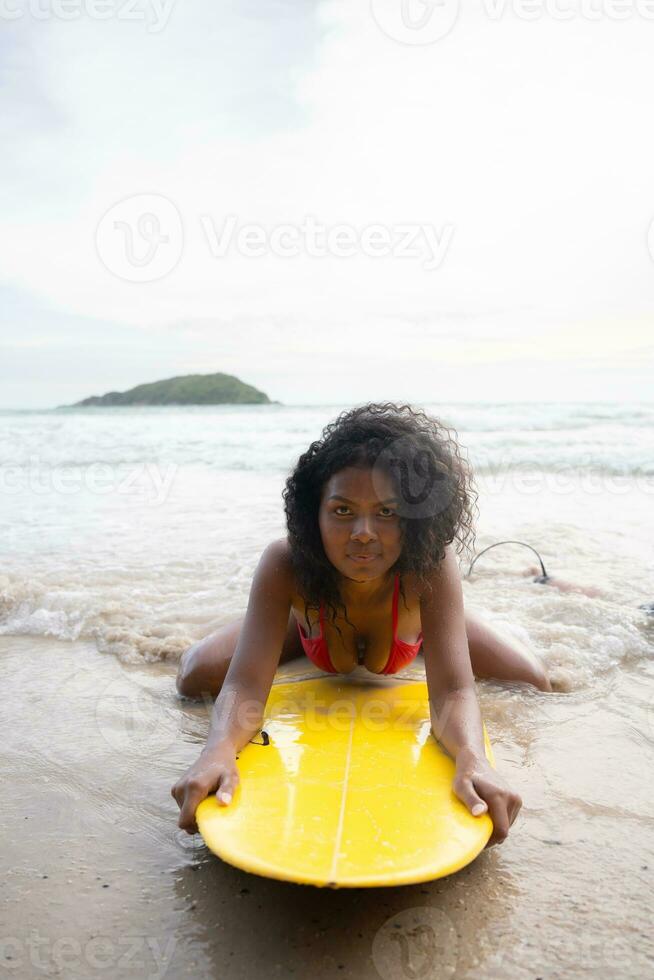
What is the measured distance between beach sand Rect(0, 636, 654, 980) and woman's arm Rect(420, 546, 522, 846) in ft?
0.54

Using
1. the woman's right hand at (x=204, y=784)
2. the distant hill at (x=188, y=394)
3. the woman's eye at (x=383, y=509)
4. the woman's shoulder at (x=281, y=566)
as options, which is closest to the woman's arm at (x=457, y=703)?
the woman's eye at (x=383, y=509)

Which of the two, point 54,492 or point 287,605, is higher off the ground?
point 287,605

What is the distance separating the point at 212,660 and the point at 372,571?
3.58ft

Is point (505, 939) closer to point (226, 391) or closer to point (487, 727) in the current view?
point (487, 727)

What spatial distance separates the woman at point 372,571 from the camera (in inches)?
92.9

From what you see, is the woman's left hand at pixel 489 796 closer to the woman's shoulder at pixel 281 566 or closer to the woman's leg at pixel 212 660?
the woman's shoulder at pixel 281 566

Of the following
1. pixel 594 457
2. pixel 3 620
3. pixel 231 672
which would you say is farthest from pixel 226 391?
pixel 231 672

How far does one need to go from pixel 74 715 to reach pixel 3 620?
1.43 meters

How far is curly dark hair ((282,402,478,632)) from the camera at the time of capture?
246 centimetres

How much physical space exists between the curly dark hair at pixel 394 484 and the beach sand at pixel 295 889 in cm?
73

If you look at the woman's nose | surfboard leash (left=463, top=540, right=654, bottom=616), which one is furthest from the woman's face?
surfboard leash (left=463, top=540, right=654, bottom=616)

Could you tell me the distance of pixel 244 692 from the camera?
2389 millimetres

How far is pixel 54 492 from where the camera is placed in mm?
9555

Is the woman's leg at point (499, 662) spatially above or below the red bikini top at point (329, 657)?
below
